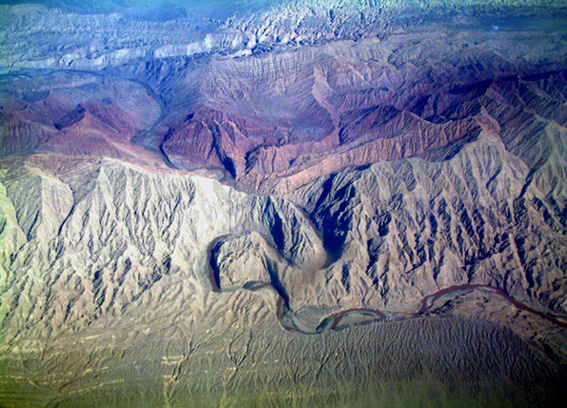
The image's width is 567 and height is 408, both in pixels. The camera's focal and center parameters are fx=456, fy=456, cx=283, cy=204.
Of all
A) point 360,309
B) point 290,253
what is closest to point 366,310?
point 360,309

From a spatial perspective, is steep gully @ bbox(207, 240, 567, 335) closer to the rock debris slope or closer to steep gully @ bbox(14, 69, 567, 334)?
steep gully @ bbox(14, 69, 567, 334)

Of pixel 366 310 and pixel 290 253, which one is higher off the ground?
pixel 290 253

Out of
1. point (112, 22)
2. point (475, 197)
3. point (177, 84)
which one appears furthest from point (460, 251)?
point (112, 22)

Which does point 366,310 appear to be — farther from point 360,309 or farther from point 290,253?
point 290,253

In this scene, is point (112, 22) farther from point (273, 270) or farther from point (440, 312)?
point (440, 312)

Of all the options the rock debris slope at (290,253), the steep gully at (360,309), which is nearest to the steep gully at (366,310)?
the steep gully at (360,309)
